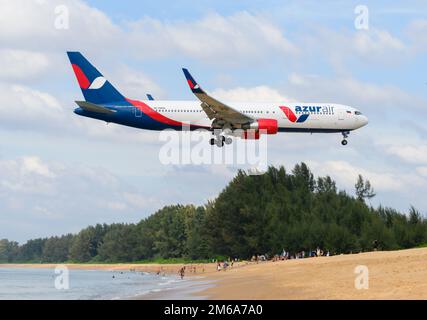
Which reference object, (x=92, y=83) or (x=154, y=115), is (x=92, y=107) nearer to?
(x=154, y=115)

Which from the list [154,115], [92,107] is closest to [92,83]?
[92,107]

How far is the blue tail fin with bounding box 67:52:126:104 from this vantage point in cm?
7088

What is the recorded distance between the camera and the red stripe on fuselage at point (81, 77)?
7338cm

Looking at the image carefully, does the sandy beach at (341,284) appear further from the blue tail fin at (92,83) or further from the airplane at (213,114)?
the blue tail fin at (92,83)

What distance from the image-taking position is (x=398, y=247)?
94188 mm

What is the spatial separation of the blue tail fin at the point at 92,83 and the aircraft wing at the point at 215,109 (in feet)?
24.9

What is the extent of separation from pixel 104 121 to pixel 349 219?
50.1 metres

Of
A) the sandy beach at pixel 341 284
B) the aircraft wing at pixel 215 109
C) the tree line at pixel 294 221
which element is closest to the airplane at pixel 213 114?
the aircraft wing at pixel 215 109

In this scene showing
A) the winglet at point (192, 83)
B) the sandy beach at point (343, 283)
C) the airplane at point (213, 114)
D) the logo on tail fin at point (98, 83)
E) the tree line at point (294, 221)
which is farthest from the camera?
the tree line at point (294, 221)

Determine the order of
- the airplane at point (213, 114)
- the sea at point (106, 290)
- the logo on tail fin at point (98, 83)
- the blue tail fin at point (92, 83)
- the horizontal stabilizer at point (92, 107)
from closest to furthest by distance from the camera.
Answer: the sea at point (106, 290) → the horizontal stabilizer at point (92, 107) → the airplane at point (213, 114) → the blue tail fin at point (92, 83) → the logo on tail fin at point (98, 83)

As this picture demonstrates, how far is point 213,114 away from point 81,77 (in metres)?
13.8

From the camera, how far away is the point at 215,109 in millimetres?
67125

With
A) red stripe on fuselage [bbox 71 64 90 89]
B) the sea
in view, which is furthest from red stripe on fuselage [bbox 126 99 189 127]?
the sea

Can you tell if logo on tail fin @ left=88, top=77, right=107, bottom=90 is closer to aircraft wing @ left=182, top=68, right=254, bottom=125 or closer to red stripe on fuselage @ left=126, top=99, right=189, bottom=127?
red stripe on fuselage @ left=126, top=99, right=189, bottom=127
